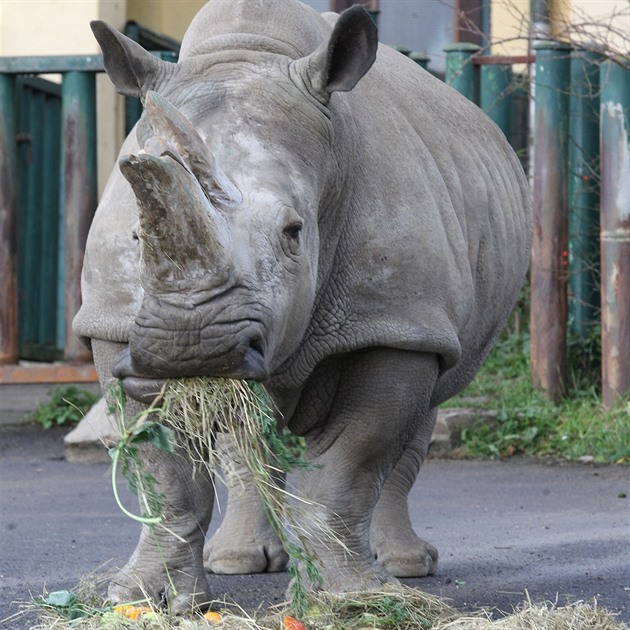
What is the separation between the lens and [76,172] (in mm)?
9617

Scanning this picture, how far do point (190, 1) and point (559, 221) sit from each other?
4.53 meters

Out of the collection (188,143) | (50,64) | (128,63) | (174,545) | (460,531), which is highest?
(50,64)

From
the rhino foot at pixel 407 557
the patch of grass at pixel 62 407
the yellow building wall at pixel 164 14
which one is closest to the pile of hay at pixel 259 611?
the rhino foot at pixel 407 557

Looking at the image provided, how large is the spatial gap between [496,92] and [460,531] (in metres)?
4.15

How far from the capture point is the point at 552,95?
9305mm

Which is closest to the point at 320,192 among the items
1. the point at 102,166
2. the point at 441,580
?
the point at 441,580

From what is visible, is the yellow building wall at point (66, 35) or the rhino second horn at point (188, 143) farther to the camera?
the yellow building wall at point (66, 35)

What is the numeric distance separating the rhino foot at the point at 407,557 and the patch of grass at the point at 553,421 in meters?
2.92

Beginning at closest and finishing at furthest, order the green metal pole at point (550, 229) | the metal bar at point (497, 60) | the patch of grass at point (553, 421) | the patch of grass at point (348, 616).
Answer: the patch of grass at point (348, 616) < the patch of grass at point (553, 421) < the green metal pole at point (550, 229) < the metal bar at point (497, 60)

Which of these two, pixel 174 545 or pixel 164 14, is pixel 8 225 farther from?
pixel 174 545

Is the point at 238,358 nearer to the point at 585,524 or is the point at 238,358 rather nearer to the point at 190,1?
the point at 585,524

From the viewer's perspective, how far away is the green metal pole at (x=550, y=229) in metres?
9.17

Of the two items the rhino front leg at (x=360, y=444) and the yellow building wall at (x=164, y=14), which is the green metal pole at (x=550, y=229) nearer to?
the yellow building wall at (x=164, y=14)

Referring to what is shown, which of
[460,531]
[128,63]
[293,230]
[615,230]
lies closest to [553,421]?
[615,230]
